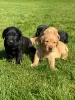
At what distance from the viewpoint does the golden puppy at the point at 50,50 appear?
6.99 m

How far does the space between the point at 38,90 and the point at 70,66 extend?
6.58 feet

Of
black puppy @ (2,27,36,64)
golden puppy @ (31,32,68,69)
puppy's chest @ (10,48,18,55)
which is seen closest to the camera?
golden puppy @ (31,32,68,69)

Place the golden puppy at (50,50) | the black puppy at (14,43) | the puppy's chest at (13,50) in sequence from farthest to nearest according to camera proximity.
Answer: the puppy's chest at (13,50)
the black puppy at (14,43)
the golden puppy at (50,50)

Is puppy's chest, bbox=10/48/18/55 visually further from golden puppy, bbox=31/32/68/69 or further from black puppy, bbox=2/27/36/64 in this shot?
golden puppy, bbox=31/32/68/69

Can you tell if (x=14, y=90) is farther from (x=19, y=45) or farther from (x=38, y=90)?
(x=19, y=45)

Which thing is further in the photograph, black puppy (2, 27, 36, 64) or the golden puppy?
black puppy (2, 27, 36, 64)

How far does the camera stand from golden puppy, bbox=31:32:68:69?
6986 millimetres

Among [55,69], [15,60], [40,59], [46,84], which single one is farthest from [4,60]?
[46,84]

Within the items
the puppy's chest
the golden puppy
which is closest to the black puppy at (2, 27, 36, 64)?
the puppy's chest

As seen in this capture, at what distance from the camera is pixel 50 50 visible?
24.0ft

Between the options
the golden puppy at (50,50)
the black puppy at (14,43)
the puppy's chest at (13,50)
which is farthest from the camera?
the puppy's chest at (13,50)

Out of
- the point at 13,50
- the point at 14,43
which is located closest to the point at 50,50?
the point at 14,43

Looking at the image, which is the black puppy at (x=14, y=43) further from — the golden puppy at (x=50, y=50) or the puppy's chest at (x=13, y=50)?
the golden puppy at (x=50, y=50)

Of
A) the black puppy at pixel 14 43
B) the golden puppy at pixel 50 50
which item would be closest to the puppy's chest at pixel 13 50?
the black puppy at pixel 14 43
